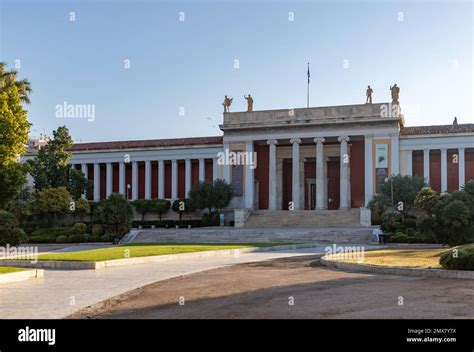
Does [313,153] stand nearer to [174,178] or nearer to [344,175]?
Answer: [344,175]

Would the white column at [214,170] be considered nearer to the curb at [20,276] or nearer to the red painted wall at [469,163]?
the red painted wall at [469,163]

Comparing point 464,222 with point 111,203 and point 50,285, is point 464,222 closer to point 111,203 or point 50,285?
point 50,285

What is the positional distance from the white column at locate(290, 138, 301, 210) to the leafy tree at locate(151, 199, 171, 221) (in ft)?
39.3

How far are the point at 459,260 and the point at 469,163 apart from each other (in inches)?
1646

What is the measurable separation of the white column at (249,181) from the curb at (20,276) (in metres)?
40.7

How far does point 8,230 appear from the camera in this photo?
3170cm

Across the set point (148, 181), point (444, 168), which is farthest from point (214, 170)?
point (444, 168)

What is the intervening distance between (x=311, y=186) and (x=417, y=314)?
2056 inches

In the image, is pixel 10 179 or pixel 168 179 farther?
pixel 168 179

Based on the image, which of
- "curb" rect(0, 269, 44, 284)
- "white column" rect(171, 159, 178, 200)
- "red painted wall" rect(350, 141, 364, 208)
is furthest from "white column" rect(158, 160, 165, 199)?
"curb" rect(0, 269, 44, 284)

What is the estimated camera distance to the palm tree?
3925 cm
